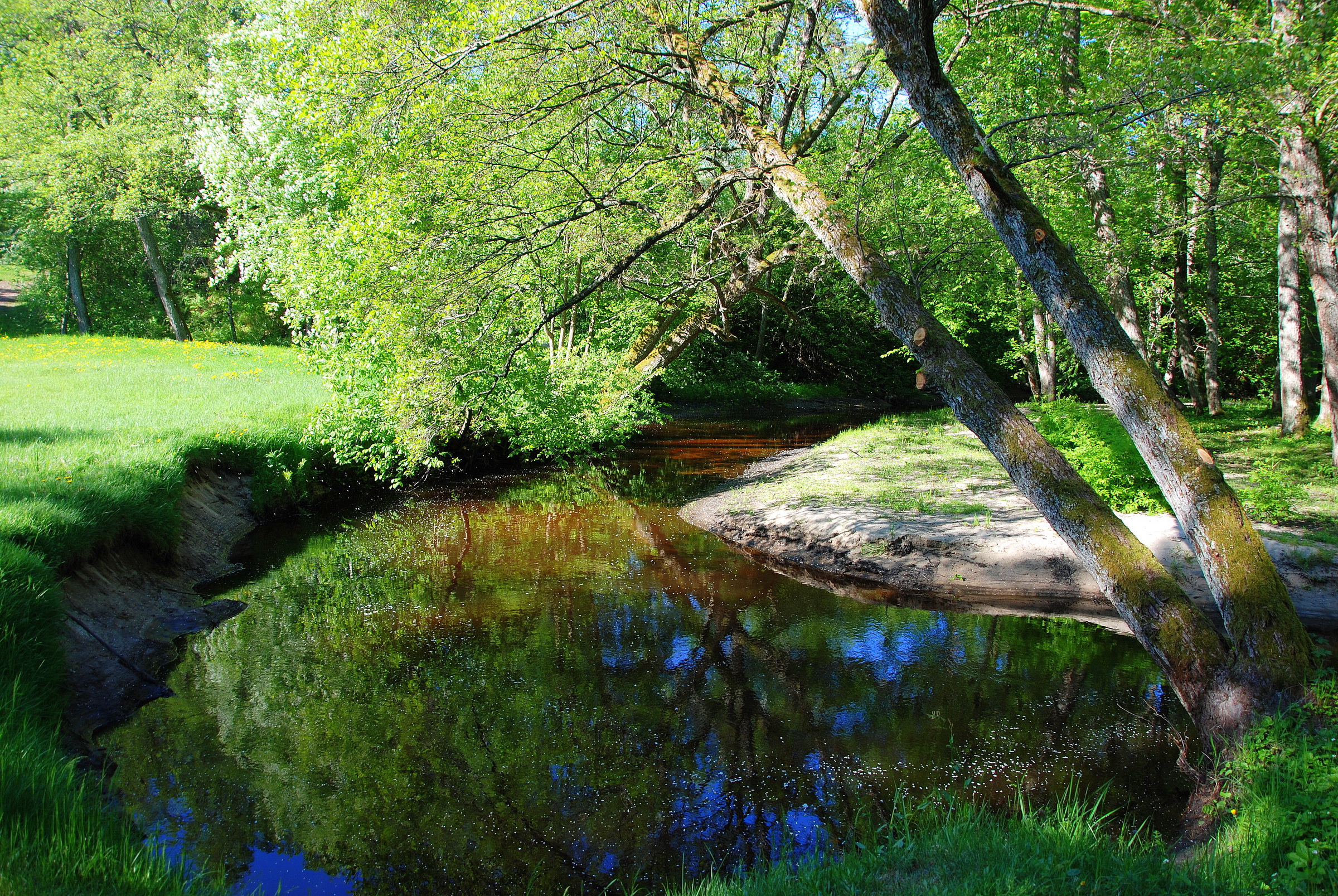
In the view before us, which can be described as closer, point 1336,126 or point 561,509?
point 1336,126

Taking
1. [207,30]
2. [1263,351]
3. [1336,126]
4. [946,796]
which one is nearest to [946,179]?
[1336,126]

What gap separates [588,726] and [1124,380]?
14.4ft

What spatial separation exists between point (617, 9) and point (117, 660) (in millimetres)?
6873

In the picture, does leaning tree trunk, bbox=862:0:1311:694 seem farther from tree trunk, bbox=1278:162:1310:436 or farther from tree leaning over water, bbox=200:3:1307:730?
tree trunk, bbox=1278:162:1310:436

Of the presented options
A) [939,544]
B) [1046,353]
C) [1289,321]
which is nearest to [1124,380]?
[939,544]

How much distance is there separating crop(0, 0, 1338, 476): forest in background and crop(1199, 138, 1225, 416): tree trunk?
0.10m

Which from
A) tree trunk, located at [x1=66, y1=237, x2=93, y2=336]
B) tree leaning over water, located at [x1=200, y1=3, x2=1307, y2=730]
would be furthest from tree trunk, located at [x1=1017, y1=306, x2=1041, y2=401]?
tree trunk, located at [x1=66, y1=237, x2=93, y2=336]

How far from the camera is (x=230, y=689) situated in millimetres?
6352

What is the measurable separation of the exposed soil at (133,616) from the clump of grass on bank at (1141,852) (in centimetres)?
476

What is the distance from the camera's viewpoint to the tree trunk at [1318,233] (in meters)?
10.6

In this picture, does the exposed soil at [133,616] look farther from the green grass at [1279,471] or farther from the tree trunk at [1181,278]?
the tree trunk at [1181,278]

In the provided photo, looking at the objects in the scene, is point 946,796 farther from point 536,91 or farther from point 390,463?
point 390,463

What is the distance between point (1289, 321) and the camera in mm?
14172

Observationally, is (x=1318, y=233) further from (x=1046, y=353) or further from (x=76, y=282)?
(x=76, y=282)
